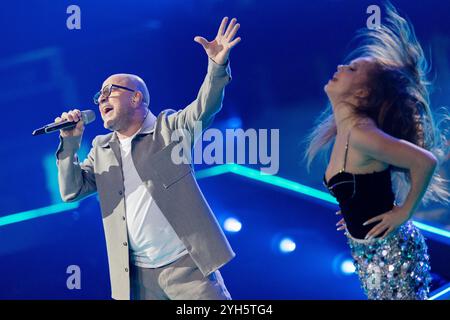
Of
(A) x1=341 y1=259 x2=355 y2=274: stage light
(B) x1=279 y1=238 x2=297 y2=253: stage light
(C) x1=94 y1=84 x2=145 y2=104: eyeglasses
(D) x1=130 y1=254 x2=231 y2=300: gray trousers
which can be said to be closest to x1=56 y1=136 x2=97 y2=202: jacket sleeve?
(C) x1=94 y1=84 x2=145 y2=104: eyeglasses

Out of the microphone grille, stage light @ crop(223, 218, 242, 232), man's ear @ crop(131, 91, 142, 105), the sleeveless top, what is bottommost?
the sleeveless top

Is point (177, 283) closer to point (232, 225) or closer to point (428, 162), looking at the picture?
point (232, 225)

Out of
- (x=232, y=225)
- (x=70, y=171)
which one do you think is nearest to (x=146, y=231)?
(x=70, y=171)

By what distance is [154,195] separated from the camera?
2277 mm

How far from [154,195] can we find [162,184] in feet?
0.16

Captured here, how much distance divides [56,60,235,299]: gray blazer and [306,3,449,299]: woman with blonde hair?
419mm

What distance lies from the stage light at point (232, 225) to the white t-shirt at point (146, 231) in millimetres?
613

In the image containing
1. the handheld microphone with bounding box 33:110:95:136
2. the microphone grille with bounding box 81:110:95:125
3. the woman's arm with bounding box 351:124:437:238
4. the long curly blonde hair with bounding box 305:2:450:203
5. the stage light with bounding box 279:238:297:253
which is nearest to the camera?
the woman's arm with bounding box 351:124:437:238

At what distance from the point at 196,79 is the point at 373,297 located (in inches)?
49.6

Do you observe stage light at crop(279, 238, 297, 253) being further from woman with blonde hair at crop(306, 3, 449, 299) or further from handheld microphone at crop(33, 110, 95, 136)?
handheld microphone at crop(33, 110, 95, 136)

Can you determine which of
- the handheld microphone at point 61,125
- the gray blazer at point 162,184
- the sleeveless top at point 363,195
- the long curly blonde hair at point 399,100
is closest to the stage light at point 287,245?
the long curly blonde hair at point 399,100

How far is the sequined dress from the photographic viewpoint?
2.03 metres

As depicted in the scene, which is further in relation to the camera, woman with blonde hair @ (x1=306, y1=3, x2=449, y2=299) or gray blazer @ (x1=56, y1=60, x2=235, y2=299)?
gray blazer @ (x1=56, y1=60, x2=235, y2=299)

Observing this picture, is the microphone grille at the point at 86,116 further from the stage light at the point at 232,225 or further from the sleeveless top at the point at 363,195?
the sleeveless top at the point at 363,195
